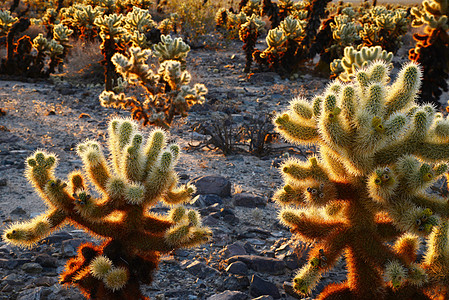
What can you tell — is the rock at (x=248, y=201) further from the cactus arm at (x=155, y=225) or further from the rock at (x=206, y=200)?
the cactus arm at (x=155, y=225)

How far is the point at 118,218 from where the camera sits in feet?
9.02

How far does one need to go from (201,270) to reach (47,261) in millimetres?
1271

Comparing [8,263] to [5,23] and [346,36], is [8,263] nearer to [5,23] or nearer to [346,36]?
Answer: [5,23]

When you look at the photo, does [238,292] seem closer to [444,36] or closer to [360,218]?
[360,218]

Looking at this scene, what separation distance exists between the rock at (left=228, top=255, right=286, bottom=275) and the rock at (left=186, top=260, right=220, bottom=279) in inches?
7.7

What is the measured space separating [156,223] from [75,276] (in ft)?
1.99

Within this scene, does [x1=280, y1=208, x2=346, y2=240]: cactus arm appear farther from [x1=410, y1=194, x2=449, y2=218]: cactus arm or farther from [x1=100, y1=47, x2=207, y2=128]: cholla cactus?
[x1=100, y1=47, x2=207, y2=128]: cholla cactus

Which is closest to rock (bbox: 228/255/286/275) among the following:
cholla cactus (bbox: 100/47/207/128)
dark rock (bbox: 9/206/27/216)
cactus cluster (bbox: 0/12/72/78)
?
dark rock (bbox: 9/206/27/216)

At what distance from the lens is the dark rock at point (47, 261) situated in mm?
3309

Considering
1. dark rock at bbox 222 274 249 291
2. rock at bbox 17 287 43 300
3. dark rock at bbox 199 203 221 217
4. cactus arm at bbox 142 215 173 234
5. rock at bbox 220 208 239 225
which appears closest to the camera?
cactus arm at bbox 142 215 173 234

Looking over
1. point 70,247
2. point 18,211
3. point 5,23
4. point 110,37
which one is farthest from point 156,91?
point 5,23

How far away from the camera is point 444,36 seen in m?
7.08

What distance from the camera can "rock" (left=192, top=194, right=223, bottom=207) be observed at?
4.64 meters

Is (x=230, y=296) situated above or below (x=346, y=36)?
below
